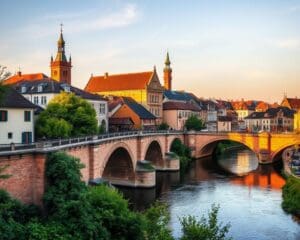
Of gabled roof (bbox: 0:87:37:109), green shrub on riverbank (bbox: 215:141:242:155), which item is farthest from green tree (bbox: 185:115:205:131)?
gabled roof (bbox: 0:87:37:109)

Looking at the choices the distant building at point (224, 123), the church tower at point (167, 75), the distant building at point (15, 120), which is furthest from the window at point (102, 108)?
the distant building at point (224, 123)

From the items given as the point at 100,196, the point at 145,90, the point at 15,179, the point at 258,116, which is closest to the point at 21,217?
the point at 15,179

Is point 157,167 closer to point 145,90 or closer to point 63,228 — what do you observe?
point 145,90

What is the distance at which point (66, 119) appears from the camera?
165 ft

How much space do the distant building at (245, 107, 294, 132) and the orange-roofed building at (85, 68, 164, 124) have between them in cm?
5120

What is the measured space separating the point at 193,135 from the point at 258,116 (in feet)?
209

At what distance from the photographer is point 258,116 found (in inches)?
5674

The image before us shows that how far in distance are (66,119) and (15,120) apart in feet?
25.1

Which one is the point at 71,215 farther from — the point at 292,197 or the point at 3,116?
the point at 292,197

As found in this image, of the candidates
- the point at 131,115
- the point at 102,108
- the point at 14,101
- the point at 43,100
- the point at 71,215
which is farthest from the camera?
the point at 131,115

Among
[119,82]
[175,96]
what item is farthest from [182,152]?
[175,96]

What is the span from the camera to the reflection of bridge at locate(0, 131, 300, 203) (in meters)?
28.9

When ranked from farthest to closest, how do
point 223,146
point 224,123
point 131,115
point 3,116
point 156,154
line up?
point 224,123 → point 223,146 → point 131,115 → point 156,154 → point 3,116

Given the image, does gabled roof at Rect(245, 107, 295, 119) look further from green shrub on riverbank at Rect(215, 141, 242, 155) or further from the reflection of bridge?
the reflection of bridge
